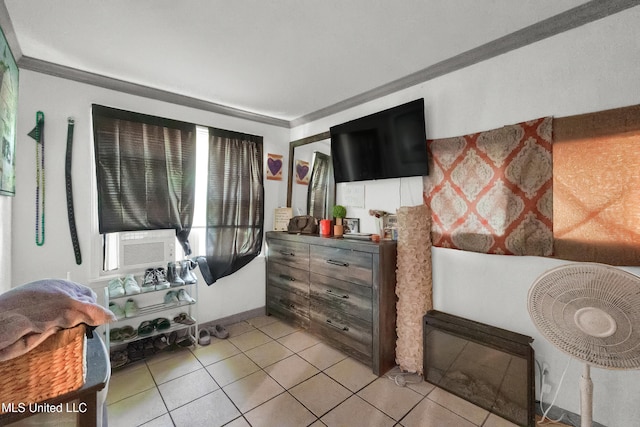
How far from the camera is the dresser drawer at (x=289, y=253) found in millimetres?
2912

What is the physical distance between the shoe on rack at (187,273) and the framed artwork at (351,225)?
1.68 metres

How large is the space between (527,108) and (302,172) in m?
2.41

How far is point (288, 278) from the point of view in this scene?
10.3 ft

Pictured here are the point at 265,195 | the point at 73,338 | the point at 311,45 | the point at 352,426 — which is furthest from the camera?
the point at 265,195

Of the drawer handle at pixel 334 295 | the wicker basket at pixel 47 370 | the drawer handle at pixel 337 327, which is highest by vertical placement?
the wicker basket at pixel 47 370

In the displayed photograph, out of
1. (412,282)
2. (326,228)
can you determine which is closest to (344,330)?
(412,282)

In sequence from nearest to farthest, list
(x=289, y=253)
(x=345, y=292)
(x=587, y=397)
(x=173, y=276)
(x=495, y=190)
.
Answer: (x=587, y=397) < (x=495, y=190) < (x=345, y=292) < (x=173, y=276) < (x=289, y=253)

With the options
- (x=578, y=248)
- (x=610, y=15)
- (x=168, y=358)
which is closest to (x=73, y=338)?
(x=168, y=358)

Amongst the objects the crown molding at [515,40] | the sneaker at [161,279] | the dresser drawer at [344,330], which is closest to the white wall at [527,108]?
the crown molding at [515,40]

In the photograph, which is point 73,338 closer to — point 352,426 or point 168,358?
point 352,426

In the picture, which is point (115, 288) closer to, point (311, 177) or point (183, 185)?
point (183, 185)

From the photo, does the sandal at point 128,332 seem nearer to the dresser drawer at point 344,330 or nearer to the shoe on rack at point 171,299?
the shoe on rack at point 171,299

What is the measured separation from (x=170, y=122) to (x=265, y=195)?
1342mm

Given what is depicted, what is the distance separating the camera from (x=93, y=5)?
1.58 m
